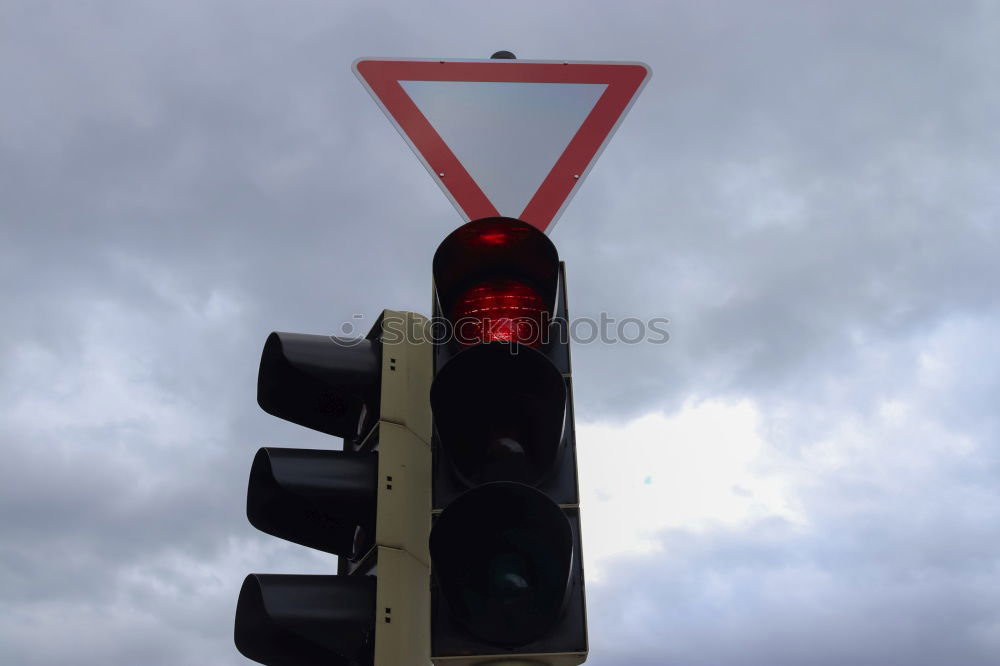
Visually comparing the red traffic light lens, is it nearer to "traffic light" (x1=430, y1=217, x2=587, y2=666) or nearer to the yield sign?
"traffic light" (x1=430, y1=217, x2=587, y2=666)

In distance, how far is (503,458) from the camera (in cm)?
198

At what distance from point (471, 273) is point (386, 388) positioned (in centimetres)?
51

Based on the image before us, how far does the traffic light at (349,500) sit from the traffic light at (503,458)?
0.32 meters

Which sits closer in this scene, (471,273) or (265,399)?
(471,273)

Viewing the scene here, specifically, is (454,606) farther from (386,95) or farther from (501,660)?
(386,95)

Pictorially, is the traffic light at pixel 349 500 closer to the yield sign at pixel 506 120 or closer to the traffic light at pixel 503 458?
the traffic light at pixel 503 458

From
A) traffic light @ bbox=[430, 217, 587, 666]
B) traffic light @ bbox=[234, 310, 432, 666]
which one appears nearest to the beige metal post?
traffic light @ bbox=[234, 310, 432, 666]

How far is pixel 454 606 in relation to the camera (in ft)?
5.94

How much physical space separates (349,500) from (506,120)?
106cm

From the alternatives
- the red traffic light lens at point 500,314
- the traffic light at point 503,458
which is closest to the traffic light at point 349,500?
the traffic light at point 503,458

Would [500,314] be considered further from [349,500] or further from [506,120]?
[506,120]

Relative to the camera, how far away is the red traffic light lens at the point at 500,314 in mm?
2039

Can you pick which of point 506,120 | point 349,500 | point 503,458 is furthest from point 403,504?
point 506,120

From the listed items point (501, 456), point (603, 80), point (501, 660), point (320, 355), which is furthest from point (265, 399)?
point (603, 80)
